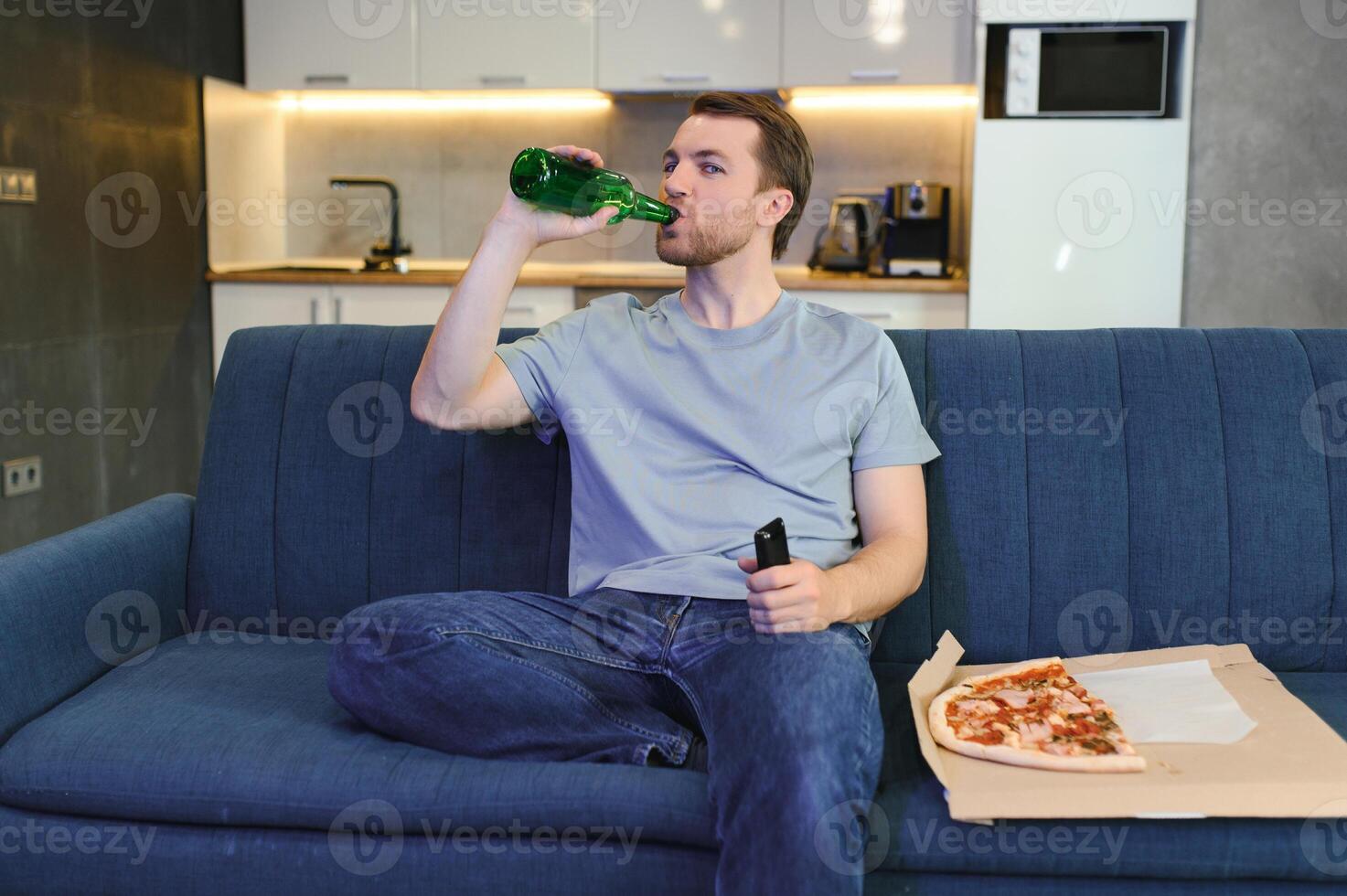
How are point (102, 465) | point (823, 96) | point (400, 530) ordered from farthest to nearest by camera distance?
point (823, 96) → point (102, 465) → point (400, 530)

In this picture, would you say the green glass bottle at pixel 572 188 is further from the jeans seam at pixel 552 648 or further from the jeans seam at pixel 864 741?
the jeans seam at pixel 864 741

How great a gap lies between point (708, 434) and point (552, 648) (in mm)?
365

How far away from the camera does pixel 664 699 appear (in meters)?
1.61

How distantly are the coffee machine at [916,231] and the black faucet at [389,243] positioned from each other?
5.07ft

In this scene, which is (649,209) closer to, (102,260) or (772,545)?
(772,545)

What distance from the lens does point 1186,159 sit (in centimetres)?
359

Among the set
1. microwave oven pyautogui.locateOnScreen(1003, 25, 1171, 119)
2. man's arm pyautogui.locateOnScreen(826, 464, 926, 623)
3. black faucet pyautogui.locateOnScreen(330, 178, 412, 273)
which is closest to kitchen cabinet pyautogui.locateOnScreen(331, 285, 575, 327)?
black faucet pyautogui.locateOnScreen(330, 178, 412, 273)

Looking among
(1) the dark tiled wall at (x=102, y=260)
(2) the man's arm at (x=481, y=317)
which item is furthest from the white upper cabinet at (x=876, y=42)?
(2) the man's arm at (x=481, y=317)

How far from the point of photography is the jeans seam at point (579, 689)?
4.95 feet

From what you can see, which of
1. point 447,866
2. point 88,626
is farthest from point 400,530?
point 447,866

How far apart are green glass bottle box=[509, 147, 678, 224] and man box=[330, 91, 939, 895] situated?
3 centimetres

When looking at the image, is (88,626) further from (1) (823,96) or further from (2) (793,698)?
(1) (823,96)

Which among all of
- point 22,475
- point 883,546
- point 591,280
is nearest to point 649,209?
point 883,546

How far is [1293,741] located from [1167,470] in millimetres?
500
